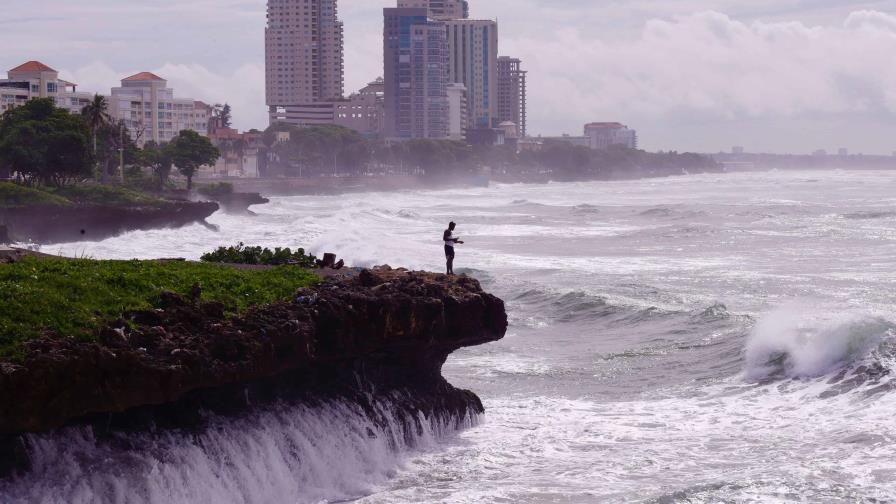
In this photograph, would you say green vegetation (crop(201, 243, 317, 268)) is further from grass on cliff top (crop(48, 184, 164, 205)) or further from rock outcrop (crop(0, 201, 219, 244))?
grass on cliff top (crop(48, 184, 164, 205))

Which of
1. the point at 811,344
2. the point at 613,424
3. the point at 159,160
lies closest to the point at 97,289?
the point at 613,424

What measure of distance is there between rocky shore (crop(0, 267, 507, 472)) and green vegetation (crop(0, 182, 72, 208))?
44210mm

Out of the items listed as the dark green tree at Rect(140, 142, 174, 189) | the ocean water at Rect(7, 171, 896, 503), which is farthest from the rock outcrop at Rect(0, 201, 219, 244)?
the dark green tree at Rect(140, 142, 174, 189)

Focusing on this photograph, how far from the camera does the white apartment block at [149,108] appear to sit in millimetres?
151250

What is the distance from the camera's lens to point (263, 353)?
13.1 metres

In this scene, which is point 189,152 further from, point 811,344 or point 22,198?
point 811,344

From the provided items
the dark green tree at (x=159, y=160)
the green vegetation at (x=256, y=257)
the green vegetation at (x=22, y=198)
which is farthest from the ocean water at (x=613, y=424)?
the dark green tree at (x=159, y=160)

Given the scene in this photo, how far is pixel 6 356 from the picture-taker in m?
10.8

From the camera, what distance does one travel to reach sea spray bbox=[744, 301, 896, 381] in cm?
1959

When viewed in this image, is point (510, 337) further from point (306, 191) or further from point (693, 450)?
point (306, 191)

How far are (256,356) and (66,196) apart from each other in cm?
5939

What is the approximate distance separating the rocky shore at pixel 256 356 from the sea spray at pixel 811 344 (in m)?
5.74

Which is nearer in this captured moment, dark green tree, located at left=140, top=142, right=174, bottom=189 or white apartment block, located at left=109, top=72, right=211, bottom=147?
dark green tree, located at left=140, top=142, right=174, bottom=189

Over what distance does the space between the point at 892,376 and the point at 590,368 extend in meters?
4.94
